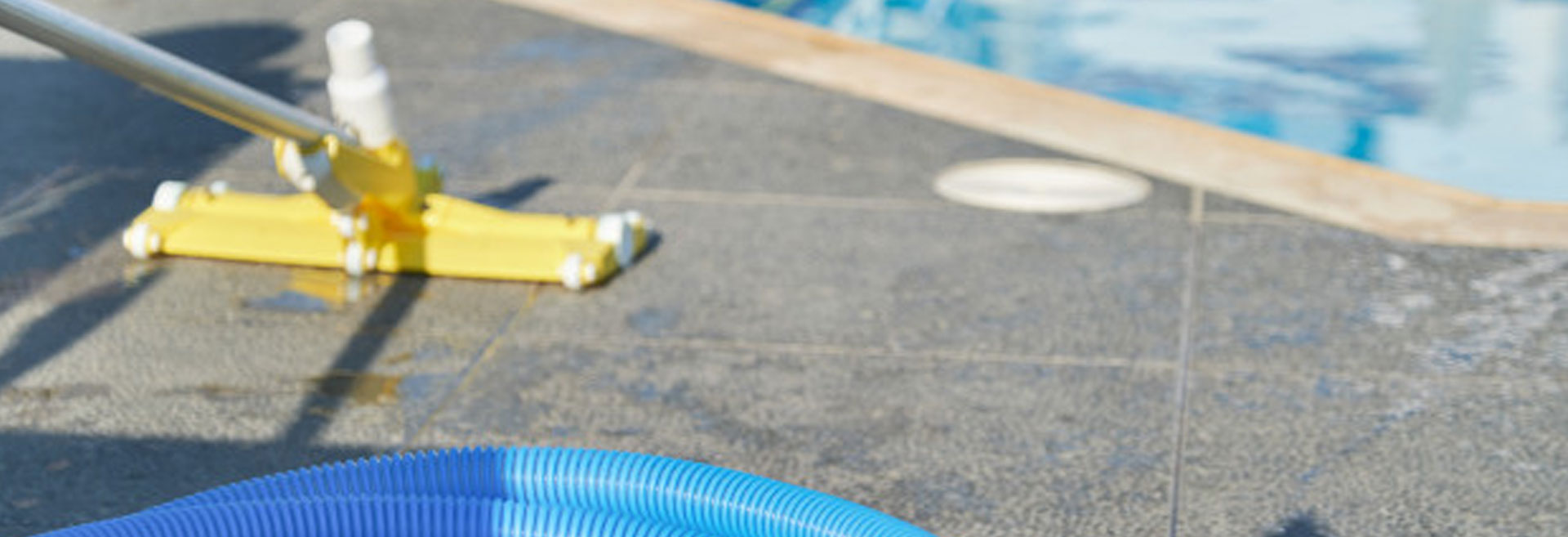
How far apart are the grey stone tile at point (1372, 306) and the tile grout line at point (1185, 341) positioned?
1.2 inches

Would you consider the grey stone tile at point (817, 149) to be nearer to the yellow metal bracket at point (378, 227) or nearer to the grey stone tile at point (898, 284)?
the grey stone tile at point (898, 284)

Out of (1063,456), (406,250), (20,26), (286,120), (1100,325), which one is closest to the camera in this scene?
(20,26)

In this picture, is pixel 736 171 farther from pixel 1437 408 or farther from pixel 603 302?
pixel 1437 408

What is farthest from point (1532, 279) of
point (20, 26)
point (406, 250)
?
point (20, 26)

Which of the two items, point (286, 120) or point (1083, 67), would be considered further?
point (1083, 67)

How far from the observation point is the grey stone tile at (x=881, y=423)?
399 cm

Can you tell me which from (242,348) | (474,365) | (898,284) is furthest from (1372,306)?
(242,348)

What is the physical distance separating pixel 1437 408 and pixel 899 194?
7.05 feet

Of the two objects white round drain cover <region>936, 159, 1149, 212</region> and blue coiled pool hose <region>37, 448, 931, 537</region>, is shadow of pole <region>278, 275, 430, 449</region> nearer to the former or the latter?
blue coiled pool hose <region>37, 448, 931, 537</region>

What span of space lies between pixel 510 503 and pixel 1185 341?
2277 mm

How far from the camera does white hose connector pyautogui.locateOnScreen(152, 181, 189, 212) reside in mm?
5555

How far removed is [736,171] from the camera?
632 centimetres

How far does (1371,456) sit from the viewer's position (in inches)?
163

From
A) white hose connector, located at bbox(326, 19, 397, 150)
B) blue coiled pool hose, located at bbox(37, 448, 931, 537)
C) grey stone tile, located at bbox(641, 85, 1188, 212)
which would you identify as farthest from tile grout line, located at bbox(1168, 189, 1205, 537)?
white hose connector, located at bbox(326, 19, 397, 150)
